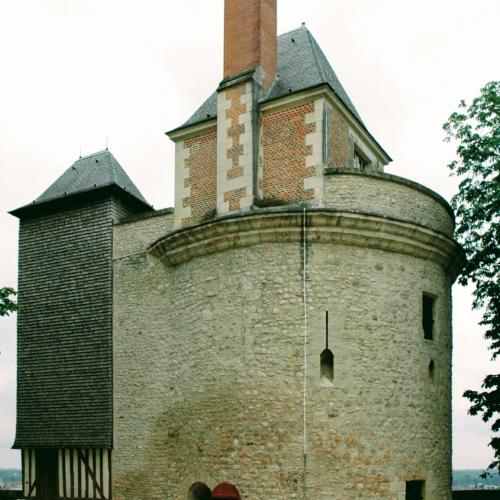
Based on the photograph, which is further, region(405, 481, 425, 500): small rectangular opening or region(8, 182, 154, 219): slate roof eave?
region(8, 182, 154, 219): slate roof eave

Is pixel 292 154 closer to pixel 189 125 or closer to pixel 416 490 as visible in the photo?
pixel 189 125

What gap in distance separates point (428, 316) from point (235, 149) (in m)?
4.79

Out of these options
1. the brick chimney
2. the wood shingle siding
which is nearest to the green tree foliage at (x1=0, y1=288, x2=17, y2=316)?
the wood shingle siding

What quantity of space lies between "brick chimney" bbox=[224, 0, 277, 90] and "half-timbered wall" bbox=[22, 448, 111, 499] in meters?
8.16

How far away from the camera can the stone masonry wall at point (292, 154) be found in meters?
12.3

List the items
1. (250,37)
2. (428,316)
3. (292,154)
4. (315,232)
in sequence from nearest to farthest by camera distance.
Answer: (315,232)
(292,154)
(428,316)
(250,37)

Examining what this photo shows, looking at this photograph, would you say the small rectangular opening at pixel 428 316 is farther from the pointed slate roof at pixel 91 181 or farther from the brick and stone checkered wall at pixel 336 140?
the pointed slate roof at pixel 91 181

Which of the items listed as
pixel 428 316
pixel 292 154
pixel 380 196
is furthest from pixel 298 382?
pixel 292 154

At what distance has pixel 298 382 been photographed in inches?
455

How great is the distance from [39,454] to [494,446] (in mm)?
10030

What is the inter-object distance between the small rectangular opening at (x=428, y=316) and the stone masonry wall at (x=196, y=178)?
4363 mm

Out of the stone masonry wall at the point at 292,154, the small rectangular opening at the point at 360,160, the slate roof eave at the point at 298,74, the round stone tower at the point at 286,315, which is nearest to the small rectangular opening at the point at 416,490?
the round stone tower at the point at 286,315

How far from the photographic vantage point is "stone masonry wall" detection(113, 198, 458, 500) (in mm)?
11406

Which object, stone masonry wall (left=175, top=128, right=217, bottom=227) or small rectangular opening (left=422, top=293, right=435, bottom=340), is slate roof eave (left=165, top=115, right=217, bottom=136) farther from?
small rectangular opening (left=422, top=293, right=435, bottom=340)
